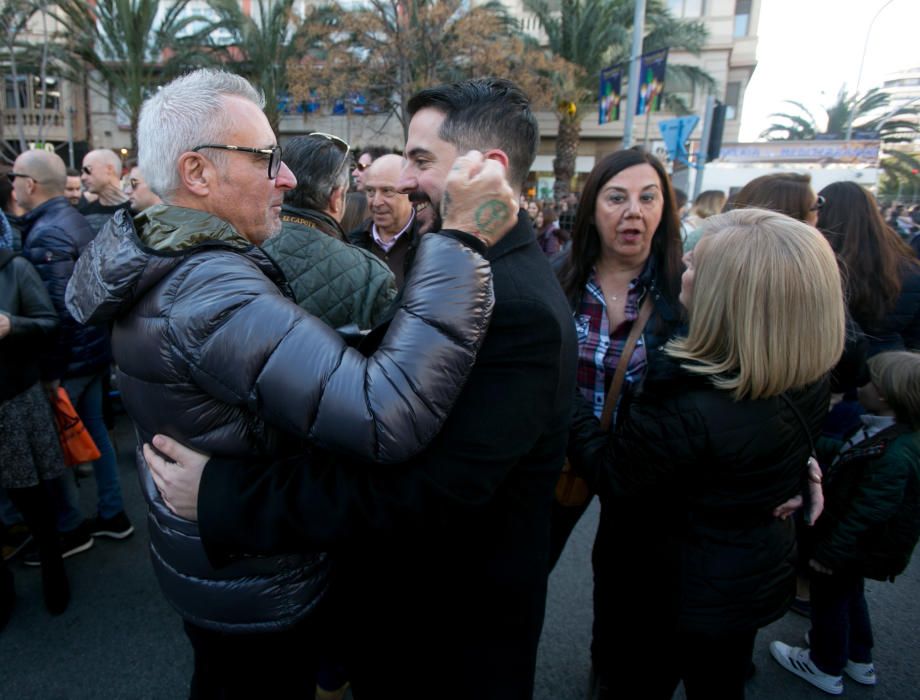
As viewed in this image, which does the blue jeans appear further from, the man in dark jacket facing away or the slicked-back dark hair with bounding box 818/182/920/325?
the slicked-back dark hair with bounding box 818/182/920/325

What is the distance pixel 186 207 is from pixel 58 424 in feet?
7.39

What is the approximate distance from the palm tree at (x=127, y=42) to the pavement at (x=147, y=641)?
1487 centimetres

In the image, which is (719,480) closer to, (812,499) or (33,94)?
(812,499)

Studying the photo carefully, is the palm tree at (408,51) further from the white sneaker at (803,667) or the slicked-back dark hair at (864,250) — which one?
the white sneaker at (803,667)

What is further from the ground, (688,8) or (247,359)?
(688,8)

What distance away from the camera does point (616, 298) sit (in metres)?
2.54

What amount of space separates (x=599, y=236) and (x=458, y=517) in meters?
1.78

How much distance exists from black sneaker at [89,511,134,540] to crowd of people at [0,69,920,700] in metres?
1.43

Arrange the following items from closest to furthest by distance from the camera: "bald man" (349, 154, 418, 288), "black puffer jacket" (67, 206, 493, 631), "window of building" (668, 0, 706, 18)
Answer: "black puffer jacket" (67, 206, 493, 631) < "bald man" (349, 154, 418, 288) < "window of building" (668, 0, 706, 18)

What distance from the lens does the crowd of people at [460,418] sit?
1.12 meters

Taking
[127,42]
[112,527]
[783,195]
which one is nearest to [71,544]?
[112,527]

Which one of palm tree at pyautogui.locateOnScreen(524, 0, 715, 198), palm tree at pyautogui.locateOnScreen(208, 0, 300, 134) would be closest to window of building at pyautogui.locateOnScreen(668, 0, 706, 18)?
palm tree at pyautogui.locateOnScreen(524, 0, 715, 198)

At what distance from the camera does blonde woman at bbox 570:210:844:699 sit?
1547 millimetres

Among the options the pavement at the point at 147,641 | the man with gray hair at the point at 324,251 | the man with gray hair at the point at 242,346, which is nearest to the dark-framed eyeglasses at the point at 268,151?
the man with gray hair at the point at 242,346
